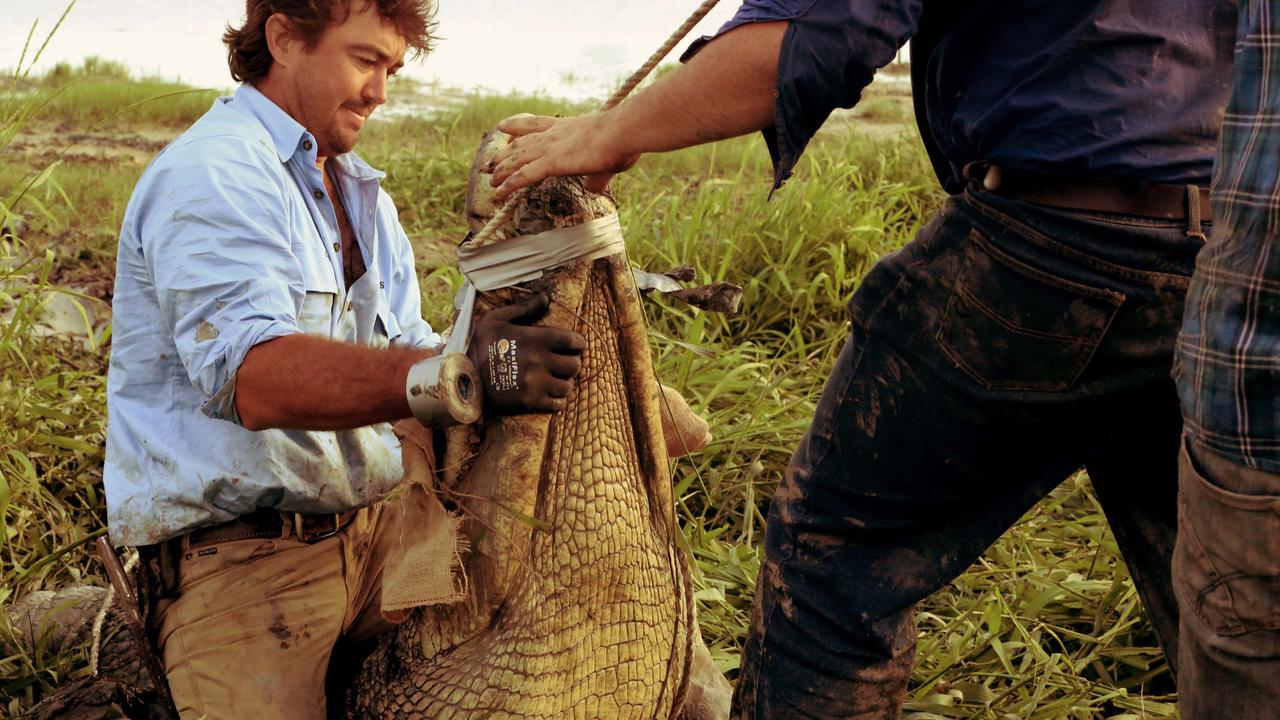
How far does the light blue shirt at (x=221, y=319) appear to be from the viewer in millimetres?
1982

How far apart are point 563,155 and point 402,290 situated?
1048 millimetres

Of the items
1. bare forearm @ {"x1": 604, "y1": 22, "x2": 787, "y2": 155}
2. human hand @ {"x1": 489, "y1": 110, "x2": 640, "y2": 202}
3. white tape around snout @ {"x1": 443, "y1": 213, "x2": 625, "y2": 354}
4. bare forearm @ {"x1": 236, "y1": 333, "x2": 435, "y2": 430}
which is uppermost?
bare forearm @ {"x1": 604, "y1": 22, "x2": 787, "y2": 155}

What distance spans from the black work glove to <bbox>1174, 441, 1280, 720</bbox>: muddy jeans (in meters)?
0.86

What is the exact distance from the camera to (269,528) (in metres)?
2.29

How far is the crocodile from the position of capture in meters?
1.83

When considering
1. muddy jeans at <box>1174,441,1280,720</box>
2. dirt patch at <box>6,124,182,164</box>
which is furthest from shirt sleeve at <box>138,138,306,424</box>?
dirt patch at <box>6,124,182,164</box>

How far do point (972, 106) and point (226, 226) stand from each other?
1.27 metres

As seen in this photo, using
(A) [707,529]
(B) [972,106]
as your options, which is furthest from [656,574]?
(A) [707,529]

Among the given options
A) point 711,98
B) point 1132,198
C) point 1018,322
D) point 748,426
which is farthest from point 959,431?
point 748,426

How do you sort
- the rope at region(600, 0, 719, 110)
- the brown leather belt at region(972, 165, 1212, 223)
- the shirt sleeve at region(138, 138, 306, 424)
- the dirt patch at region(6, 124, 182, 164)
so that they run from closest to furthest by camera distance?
the brown leather belt at region(972, 165, 1212, 223), the rope at region(600, 0, 719, 110), the shirt sleeve at region(138, 138, 306, 424), the dirt patch at region(6, 124, 182, 164)

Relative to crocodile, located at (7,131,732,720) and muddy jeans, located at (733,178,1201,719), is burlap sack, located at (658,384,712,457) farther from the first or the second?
muddy jeans, located at (733,178,1201,719)

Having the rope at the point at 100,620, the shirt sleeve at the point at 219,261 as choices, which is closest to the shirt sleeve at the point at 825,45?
the shirt sleeve at the point at 219,261

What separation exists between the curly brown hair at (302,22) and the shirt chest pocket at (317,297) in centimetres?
48

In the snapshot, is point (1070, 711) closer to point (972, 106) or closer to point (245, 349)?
point (972, 106)
